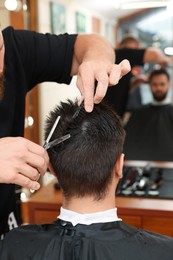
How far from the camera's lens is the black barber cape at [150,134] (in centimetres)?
337

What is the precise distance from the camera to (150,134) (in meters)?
3.77

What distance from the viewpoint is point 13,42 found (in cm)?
152

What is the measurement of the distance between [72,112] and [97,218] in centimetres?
36

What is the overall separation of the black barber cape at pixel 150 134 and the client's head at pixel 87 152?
7.02 ft

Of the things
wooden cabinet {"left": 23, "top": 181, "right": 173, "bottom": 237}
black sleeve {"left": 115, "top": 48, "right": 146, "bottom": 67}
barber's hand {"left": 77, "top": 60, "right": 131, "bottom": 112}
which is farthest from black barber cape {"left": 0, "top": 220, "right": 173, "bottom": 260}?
black sleeve {"left": 115, "top": 48, "right": 146, "bottom": 67}

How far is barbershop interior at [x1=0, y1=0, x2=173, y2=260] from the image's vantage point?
5.99 feet

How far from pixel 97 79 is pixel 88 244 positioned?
0.51 meters

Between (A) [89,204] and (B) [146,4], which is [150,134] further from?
(A) [89,204]

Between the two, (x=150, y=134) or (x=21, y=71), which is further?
(x=150, y=134)

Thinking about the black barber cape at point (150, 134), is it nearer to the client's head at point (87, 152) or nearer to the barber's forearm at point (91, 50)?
the barber's forearm at point (91, 50)

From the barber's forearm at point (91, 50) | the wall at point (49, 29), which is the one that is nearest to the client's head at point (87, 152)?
the barber's forearm at point (91, 50)

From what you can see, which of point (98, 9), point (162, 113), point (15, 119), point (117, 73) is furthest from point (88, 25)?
point (117, 73)

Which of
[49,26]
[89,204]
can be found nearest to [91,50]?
[89,204]

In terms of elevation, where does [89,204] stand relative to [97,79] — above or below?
below
